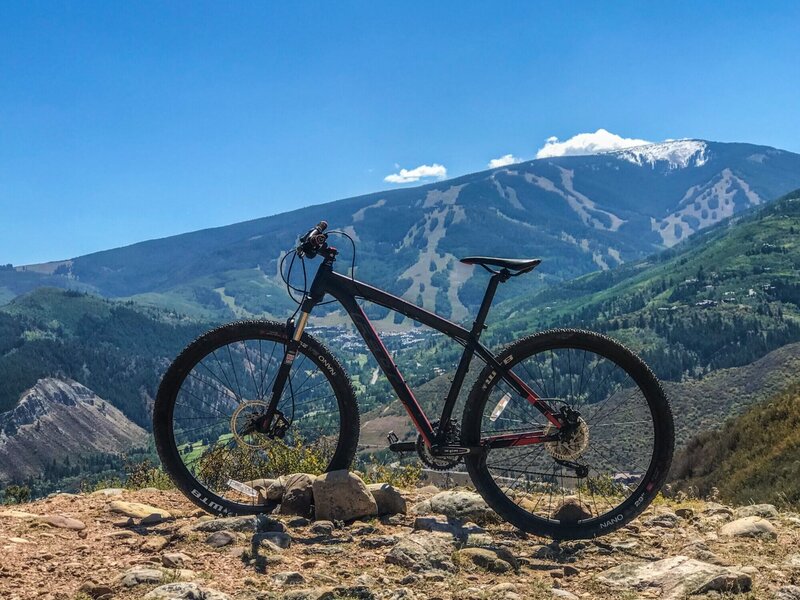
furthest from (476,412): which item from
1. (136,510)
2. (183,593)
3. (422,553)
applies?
(136,510)

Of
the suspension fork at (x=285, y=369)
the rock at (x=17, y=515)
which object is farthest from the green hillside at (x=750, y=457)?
the rock at (x=17, y=515)

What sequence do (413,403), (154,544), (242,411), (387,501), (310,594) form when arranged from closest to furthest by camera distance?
1. (310,594)
2. (154,544)
3. (413,403)
4. (242,411)
5. (387,501)

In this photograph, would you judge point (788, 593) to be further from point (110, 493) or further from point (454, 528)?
point (110, 493)

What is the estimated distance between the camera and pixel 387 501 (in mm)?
6609

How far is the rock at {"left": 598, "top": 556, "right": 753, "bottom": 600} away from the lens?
14.7 ft

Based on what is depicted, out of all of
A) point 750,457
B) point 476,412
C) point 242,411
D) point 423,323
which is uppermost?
point 423,323

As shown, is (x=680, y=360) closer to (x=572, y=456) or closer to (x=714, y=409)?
(x=714, y=409)

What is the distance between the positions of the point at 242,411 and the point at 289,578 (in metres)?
2.11

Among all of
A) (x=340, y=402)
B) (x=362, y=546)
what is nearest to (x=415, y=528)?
(x=362, y=546)

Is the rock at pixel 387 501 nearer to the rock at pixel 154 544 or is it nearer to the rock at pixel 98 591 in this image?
the rock at pixel 154 544

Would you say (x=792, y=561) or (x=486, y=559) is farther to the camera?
(x=486, y=559)

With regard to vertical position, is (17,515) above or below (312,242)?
below

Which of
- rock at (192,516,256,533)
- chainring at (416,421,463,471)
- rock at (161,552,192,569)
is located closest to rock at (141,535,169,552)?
rock at (192,516,256,533)

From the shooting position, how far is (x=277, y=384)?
648cm
